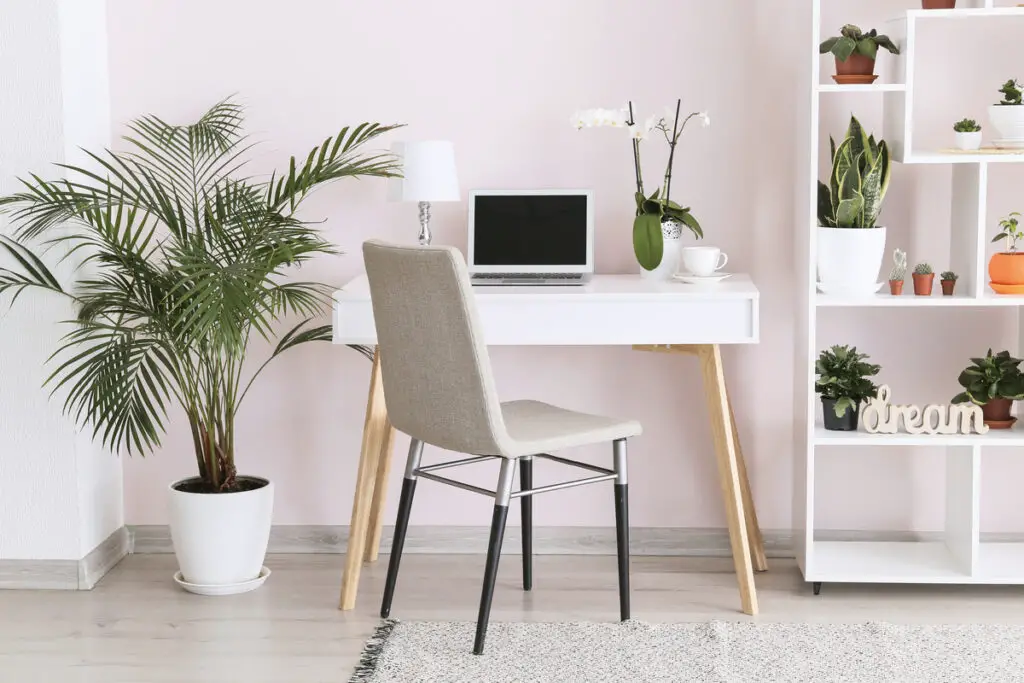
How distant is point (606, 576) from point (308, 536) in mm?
857

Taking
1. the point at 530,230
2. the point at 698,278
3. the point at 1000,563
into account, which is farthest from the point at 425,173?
the point at 1000,563

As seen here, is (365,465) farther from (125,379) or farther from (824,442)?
(824,442)

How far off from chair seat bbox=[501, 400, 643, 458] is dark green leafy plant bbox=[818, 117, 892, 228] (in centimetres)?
74

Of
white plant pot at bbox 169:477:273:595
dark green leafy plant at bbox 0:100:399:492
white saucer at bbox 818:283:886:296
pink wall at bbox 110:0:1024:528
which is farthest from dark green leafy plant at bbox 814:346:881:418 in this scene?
white plant pot at bbox 169:477:273:595

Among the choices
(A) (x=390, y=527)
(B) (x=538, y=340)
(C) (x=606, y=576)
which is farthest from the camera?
(A) (x=390, y=527)

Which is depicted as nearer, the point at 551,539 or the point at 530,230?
the point at 530,230

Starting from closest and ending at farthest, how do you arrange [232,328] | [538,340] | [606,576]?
[232,328] < [538,340] < [606,576]

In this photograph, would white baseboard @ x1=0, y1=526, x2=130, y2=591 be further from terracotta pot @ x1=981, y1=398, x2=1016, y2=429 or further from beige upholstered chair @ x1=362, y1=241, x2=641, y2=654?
terracotta pot @ x1=981, y1=398, x2=1016, y2=429

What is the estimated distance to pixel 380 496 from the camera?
10.5 ft

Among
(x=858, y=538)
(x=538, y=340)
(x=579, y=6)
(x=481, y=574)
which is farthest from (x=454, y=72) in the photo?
(x=858, y=538)

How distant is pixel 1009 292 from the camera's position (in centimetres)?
292

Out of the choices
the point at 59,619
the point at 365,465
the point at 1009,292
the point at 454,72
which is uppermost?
the point at 454,72

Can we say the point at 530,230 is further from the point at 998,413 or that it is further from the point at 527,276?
the point at 998,413

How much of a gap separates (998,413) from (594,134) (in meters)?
1.27
